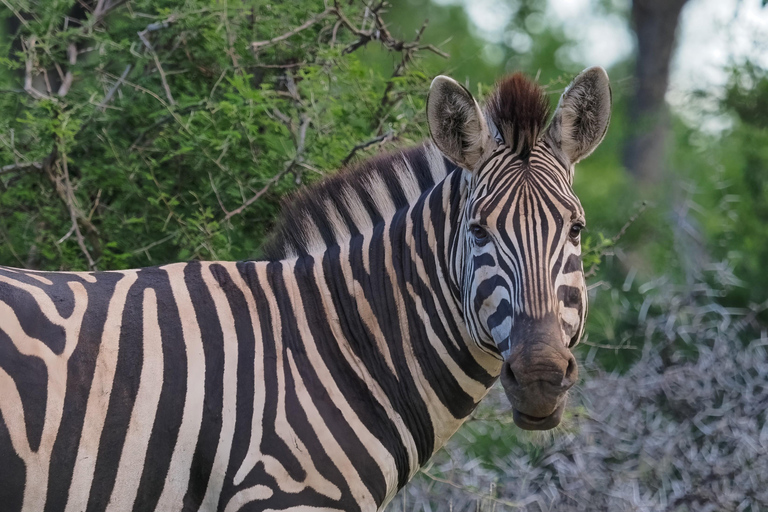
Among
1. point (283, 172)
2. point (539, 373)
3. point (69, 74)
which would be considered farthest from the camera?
point (69, 74)

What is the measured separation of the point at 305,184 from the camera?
4957 millimetres

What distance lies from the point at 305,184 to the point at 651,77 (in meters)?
14.4

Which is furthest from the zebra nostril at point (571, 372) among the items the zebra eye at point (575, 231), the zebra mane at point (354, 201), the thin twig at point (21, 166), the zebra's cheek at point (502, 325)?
the thin twig at point (21, 166)

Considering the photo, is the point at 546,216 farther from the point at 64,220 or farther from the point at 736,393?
the point at 736,393

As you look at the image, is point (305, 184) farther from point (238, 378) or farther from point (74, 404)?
point (74, 404)

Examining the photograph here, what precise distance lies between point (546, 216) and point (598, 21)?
26921 mm

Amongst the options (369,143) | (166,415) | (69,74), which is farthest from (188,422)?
(69,74)

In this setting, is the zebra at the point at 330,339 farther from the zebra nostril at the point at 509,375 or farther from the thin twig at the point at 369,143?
the thin twig at the point at 369,143

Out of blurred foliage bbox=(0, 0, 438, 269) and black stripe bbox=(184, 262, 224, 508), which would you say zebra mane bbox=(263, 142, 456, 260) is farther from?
blurred foliage bbox=(0, 0, 438, 269)

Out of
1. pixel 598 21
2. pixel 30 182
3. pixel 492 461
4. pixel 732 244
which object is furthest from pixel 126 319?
pixel 598 21

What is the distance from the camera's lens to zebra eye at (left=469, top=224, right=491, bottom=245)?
3.00m

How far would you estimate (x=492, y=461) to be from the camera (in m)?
7.23

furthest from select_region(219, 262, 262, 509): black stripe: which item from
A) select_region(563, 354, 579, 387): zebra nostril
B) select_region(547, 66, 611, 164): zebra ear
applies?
select_region(547, 66, 611, 164): zebra ear

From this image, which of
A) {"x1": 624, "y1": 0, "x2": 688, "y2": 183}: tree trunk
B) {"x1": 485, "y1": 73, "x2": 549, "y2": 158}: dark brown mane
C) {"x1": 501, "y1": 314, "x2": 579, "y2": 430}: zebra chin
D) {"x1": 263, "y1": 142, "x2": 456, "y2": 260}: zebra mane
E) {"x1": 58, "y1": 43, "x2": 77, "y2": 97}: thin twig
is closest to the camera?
{"x1": 501, "y1": 314, "x2": 579, "y2": 430}: zebra chin
